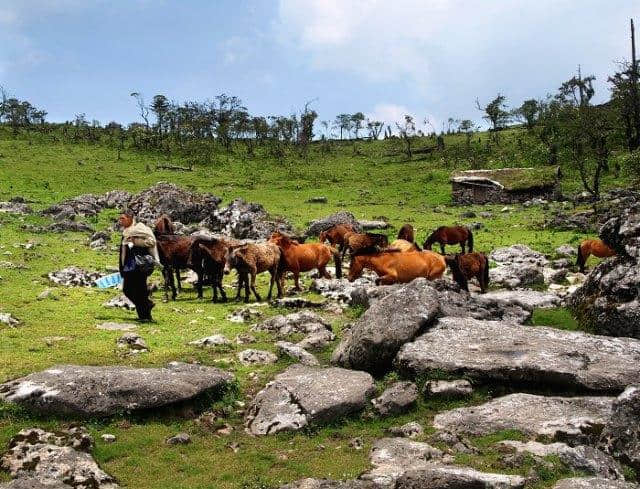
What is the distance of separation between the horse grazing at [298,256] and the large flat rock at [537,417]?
32.4 feet

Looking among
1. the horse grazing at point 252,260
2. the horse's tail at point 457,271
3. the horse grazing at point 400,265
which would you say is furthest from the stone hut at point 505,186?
the horse grazing at point 400,265

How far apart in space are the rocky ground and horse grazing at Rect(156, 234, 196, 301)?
4.55 metres

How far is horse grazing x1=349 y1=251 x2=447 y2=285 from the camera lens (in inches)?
604

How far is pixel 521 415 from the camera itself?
28.2 feet

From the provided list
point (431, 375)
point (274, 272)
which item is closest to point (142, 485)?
point (431, 375)

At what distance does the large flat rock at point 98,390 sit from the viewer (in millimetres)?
8484

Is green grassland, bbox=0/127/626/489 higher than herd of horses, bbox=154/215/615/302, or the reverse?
herd of horses, bbox=154/215/615/302

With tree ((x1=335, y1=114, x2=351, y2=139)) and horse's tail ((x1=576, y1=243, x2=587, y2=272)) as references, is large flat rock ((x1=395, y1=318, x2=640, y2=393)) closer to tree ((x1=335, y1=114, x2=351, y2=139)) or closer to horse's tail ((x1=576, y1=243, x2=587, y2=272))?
horse's tail ((x1=576, y1=243, x2=587, y2=272))

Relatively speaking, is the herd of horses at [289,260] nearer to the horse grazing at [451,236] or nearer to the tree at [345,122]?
the horse grazing at [451,236]

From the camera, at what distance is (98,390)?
8719 mm

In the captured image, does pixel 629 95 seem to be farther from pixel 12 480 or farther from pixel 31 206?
pixel 12 480

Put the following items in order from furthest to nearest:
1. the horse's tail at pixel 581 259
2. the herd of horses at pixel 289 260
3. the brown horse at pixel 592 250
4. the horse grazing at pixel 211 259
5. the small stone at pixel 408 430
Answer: the horse's tail at pixel 581 259, the brown horse at pixel 592 250, the horse grazing at pixel 211 259, the herd of horses at pixel 289 260, the small stone at pixel 408 430

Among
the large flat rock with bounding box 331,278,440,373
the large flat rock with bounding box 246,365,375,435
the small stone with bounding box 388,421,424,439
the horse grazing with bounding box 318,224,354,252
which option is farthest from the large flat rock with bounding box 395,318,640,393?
the horse grazing with bounding box 318,224,354,252

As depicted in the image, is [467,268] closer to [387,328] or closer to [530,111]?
[387,328]
